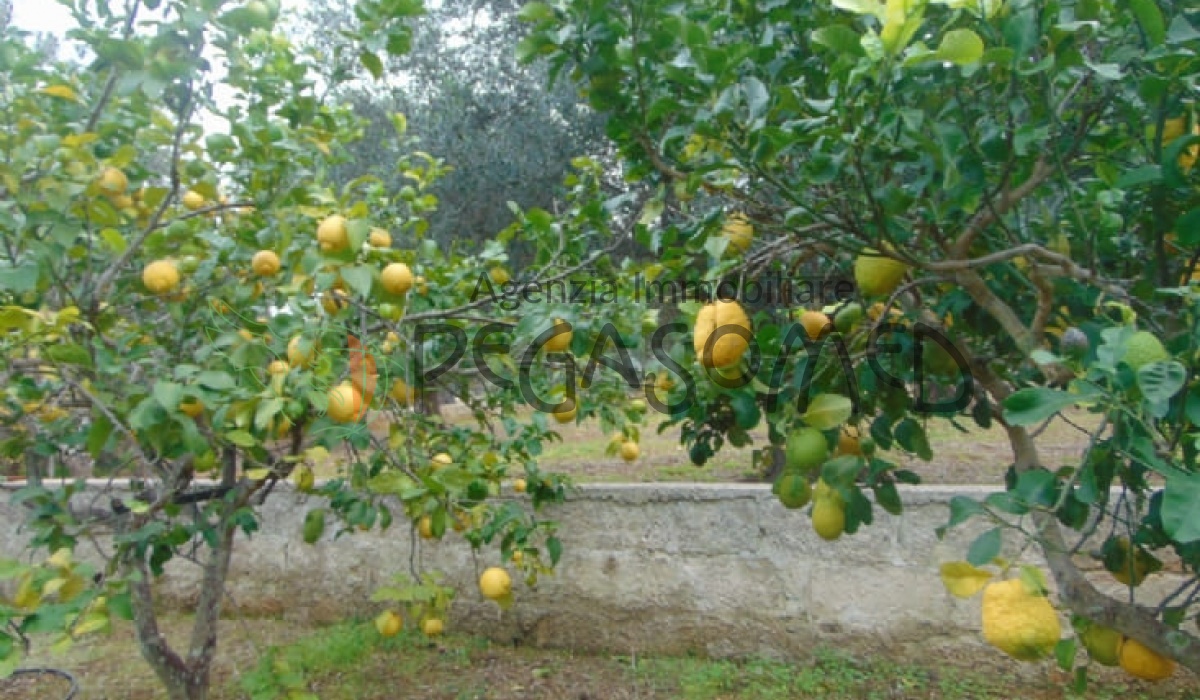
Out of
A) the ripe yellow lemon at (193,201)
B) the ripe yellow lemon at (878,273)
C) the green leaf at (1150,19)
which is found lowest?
the ripe yellow lemon at (878,273)

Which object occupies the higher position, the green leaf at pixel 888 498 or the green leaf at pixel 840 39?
the green leaf at pixel 840 39

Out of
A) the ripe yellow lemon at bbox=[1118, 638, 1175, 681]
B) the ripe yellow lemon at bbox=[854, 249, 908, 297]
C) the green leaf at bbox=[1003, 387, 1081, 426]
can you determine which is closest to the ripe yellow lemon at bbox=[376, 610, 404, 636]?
the ripe yellow lemon at bbox=[854, 249, 908, 297]

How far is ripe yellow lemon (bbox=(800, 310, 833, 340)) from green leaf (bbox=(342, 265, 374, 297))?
82cm

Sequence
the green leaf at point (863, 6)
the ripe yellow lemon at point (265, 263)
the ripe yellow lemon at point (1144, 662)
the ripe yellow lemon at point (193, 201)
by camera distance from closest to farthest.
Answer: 1. the green leaf at point (863, 6)
2. the ripe yellow lemon at point (1144, 662)
3. the ripe yellow lemon at point (265, 263)
4. the ripe yellow lemon at point (193, 201)

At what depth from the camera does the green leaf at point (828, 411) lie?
3.91 ft

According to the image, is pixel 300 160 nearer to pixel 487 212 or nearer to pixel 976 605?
pixel 976 605

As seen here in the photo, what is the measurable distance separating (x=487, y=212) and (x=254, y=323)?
4052 millimetres

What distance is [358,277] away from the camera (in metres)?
1.49

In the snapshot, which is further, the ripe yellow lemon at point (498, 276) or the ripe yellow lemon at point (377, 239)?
the ripe yellow lemon at point (498, 276)

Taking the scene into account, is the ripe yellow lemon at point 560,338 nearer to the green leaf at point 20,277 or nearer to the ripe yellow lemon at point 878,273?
the ripe yellow lemon at point 878,273

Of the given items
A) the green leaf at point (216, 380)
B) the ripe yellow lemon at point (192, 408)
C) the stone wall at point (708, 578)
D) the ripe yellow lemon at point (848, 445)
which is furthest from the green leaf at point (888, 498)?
the stone wall at point (708, 578)

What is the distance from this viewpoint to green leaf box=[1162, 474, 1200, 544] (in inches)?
30.3

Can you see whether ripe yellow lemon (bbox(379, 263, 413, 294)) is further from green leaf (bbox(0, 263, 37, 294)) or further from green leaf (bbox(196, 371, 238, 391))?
green leaf (bbox(0, 263, 37, 294))

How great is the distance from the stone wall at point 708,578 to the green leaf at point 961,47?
7.50 feet
